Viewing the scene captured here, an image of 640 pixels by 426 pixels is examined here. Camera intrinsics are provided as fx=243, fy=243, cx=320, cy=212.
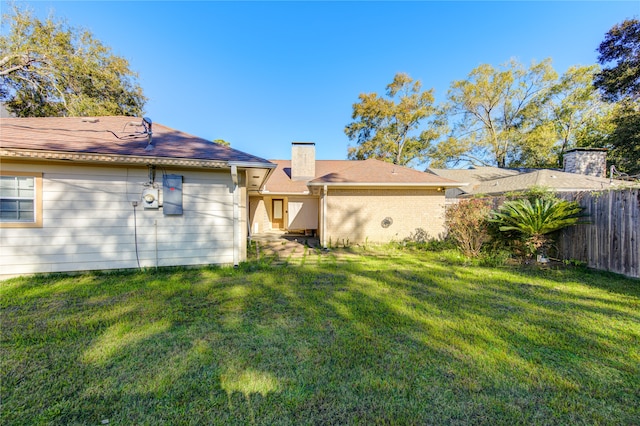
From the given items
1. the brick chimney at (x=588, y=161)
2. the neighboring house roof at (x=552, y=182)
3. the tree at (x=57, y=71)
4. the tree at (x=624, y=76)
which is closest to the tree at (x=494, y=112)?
the tree at (x=624, y=76)

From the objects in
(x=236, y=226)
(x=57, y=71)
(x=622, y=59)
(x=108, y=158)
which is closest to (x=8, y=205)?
(x=108, y=158)

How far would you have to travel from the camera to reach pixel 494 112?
84.8ft

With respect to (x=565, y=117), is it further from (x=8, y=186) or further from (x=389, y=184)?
(x=8, y=186)

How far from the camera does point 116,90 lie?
13.5 m

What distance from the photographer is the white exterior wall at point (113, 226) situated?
501 centimetres

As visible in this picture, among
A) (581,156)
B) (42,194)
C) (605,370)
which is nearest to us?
(605,370)

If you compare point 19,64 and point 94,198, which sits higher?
point 19,64

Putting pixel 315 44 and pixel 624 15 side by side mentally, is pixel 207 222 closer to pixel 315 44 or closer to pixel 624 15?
pixel 315 44

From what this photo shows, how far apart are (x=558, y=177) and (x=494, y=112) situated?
1668 centimetres

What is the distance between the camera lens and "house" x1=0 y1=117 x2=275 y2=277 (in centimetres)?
491

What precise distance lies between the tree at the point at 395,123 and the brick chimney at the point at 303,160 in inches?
424

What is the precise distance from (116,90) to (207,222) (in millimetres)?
13262

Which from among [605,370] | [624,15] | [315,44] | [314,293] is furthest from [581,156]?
[314,293]

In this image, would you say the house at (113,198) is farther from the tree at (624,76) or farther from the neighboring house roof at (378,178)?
the tree at (624,76)
